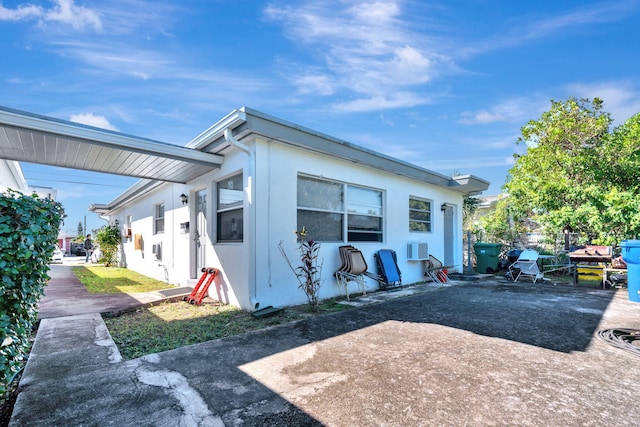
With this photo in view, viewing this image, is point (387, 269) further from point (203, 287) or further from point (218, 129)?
point (218, 129)

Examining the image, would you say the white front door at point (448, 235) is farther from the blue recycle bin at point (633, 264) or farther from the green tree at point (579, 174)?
the blue recycle bin at point (633, 264)

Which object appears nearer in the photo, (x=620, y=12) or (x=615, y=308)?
(x=615, y=308)

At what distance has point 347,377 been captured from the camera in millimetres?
2656

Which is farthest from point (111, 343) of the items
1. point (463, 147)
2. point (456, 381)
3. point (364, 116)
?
point (463, 147)

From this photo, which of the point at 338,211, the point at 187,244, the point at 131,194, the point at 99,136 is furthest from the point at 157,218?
the point at 338,211

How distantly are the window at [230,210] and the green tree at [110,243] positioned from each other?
10.6 metres

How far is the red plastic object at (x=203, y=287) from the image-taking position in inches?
228

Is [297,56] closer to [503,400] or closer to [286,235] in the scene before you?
[286,235]

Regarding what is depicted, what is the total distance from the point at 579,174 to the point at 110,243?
18224 mm

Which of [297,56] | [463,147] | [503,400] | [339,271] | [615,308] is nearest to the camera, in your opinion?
[503,400]

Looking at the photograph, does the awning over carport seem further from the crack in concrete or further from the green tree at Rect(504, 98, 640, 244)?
the green tree at Rect(504, 98, 640, 244)

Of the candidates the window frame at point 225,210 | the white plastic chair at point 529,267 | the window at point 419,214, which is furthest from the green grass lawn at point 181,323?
the white plastic chair at point 529,267

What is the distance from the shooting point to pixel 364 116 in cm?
1018

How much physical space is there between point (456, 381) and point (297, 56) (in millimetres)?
7239
